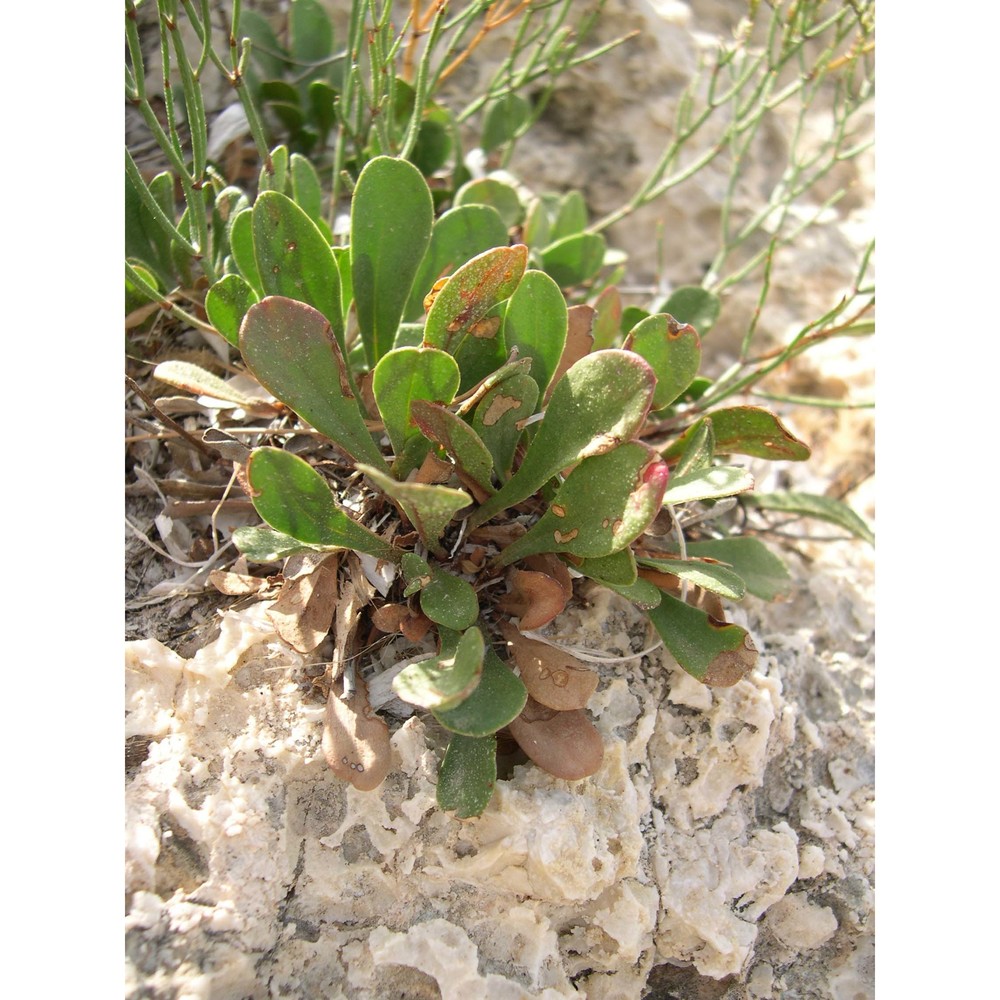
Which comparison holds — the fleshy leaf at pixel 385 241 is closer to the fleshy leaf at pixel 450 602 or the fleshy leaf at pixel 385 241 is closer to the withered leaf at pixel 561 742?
the fleshy leaf at pixel 450 602

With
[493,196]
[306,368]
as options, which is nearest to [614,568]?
[306,368]

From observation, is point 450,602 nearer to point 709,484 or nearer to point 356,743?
point 356,743

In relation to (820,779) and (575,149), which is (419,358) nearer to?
(820,779)

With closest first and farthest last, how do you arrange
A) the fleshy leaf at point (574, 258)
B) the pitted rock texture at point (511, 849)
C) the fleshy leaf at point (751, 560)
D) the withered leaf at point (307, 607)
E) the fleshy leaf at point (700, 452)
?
the pitted rock texture at point (511, 849) → the withered leaf at point (307, 607) → the fleshy leaf at point (700, 452) → the fleshy leaf at point (751, 560) → the fleshy leaf at point (574, 258)

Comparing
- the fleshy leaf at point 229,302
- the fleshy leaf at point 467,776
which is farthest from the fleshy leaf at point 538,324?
the fleshy leaf at point 467,776

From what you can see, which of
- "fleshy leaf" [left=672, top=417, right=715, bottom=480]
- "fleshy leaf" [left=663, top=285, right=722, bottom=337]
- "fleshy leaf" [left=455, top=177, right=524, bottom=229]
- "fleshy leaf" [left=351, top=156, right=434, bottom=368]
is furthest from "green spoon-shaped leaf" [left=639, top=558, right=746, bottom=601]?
"fleshy leaf" [left=455, top=177, right=524, bottom=229]

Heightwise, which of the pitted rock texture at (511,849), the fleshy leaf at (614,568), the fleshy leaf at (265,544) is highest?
the fleshy leaf at (265,544)

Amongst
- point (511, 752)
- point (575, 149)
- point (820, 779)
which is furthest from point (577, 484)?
point (575, 149)
